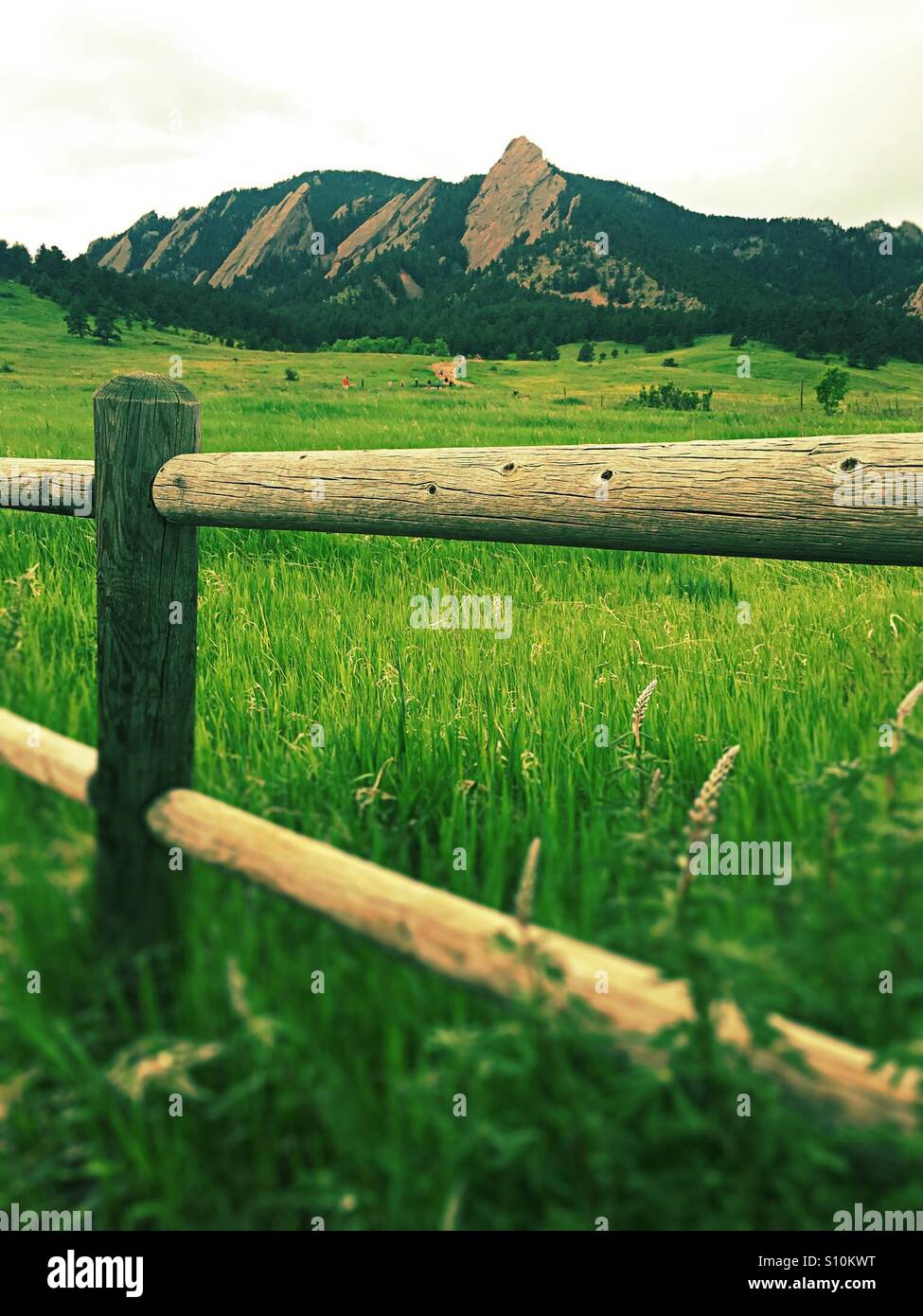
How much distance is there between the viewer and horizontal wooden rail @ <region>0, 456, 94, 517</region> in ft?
9.11

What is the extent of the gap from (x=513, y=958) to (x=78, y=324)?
243 feet

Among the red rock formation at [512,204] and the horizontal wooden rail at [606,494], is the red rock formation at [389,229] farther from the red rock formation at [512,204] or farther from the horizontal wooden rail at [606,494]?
the horizontal wooden rail at [606,494]

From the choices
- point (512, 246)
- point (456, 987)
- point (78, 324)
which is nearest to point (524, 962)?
point (456, 987)

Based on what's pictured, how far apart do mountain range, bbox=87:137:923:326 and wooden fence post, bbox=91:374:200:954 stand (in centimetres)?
10054

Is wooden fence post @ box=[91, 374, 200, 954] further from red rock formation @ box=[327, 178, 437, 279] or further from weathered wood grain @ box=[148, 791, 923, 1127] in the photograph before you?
red rock formation @ box=[327, 178, 437, 279]

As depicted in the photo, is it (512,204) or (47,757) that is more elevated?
(512,204)

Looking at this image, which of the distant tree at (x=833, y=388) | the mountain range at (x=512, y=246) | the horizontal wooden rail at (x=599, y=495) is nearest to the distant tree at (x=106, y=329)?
the mountain range at (x=512, y=246)

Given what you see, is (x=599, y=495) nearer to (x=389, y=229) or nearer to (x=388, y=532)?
(x=388, y=532)

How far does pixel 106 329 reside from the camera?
6412 cm

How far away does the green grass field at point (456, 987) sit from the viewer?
126 cm

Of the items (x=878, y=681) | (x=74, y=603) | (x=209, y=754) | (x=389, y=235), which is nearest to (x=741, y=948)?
(x=209, y=754)

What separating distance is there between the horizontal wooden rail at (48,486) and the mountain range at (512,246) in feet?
326

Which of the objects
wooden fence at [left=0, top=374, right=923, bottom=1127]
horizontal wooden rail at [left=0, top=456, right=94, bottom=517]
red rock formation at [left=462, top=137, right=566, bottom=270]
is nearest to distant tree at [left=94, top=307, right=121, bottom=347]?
horizontal wooden rail at [left=0, top=456, right=94, bottom=517]

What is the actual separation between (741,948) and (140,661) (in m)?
1.69
